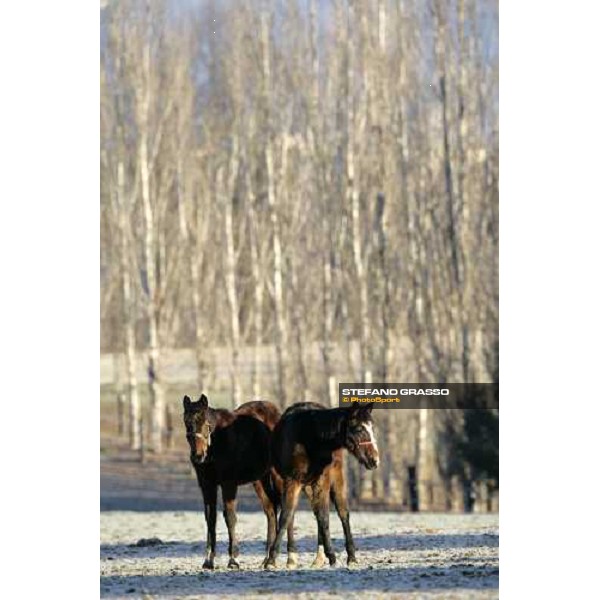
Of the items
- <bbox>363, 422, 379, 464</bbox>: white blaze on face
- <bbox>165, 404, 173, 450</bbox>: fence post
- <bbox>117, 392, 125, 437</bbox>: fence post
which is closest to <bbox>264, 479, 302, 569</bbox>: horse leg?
<bbox>363, 422, 379, 464</bbox>: white blaze on face

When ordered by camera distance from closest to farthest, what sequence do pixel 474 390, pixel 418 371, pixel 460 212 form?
pixel 474 390 < pixel 418 371 < pixel 460 212

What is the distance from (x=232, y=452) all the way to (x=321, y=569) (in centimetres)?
103

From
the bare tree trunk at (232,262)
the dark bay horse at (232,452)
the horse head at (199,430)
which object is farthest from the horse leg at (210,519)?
the bare tree trunk at (232,262)

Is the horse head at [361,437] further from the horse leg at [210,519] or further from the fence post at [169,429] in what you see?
the fence post at [169,429]

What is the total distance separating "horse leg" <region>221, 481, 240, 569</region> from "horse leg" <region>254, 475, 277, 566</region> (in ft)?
0.58

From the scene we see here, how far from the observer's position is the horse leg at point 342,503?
33.9 feet

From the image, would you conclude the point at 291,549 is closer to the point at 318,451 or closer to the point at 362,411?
the point at 318,451

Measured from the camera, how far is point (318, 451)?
33.1 ft

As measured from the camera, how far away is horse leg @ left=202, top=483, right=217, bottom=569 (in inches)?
417

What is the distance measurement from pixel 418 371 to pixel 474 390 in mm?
2095
